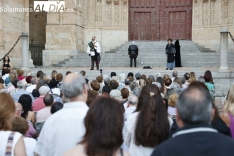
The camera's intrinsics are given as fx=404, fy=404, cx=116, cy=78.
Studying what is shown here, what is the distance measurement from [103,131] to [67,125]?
92 cm

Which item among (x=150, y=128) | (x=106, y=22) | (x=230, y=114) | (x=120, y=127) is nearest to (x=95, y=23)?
(x=106, y=22)

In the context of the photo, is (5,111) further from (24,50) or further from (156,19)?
(156,19)

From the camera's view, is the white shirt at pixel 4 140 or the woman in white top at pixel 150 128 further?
the woman in white top at pixel 150 128

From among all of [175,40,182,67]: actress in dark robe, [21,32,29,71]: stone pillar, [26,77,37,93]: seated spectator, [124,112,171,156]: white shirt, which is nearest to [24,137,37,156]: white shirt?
[124,112,171,156]: white shirt

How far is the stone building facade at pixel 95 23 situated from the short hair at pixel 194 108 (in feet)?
60.9

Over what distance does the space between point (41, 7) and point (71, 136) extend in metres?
21.8

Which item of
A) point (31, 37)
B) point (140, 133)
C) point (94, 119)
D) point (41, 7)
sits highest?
point (41, 7)

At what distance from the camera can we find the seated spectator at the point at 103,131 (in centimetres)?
291

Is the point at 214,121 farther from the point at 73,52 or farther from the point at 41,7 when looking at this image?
the point at 41,7

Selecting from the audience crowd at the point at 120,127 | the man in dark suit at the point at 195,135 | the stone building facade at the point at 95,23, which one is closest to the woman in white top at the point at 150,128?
the audience crowd at the point at 120,127

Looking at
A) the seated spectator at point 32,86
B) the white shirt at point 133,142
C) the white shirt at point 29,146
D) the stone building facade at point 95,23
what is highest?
the stone building facade at point 95,23

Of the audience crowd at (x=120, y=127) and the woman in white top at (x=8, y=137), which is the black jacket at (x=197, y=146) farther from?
the woman in white top at (x=8, y=137)

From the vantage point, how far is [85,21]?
25.2 metres

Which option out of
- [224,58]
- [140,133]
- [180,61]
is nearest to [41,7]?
[180,61]
